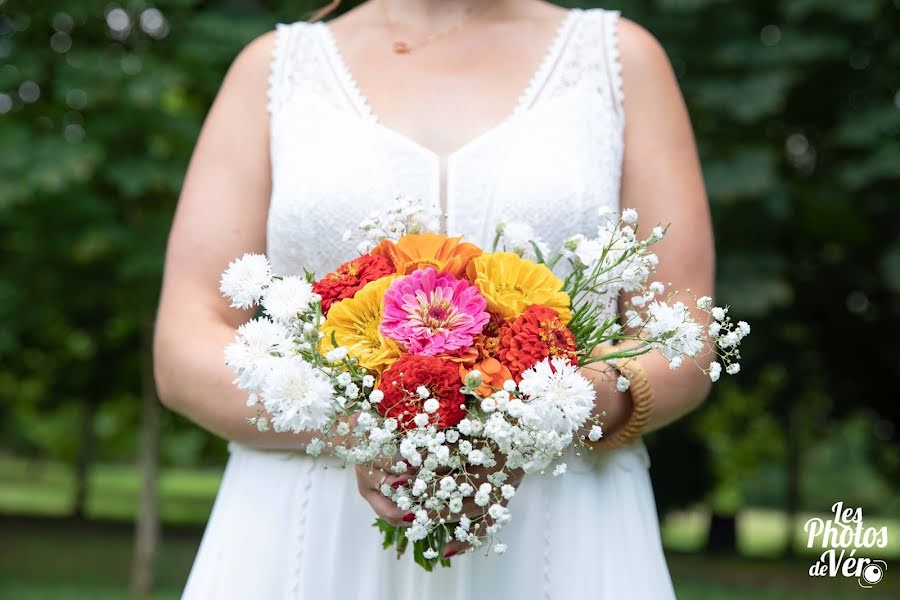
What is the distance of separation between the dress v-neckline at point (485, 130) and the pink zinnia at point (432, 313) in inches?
26.0

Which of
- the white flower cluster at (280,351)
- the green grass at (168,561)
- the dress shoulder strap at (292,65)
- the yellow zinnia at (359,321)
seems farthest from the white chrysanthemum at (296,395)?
the green grass at (168,561)

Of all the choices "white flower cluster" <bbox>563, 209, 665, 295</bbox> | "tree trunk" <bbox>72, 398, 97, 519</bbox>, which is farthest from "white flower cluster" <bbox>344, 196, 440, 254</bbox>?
"tree trunk" <bbox>72, 398, 97, 519</bbox>

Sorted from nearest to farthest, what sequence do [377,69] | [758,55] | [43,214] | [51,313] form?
[377,69]
[758,55]
[43,214]
[51,313]

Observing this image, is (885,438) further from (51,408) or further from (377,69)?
(377,69)

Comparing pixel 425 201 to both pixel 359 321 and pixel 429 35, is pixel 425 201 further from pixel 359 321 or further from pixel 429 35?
pixel 359 321

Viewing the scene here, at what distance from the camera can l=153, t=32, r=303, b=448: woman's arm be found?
2.16 m

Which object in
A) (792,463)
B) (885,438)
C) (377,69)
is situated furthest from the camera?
(792,463)

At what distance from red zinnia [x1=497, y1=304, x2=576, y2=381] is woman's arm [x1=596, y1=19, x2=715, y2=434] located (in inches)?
17.4

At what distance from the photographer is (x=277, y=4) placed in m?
9.47

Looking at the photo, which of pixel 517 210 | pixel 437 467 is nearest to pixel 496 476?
pixel 437 467

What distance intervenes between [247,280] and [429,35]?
40.9 inches

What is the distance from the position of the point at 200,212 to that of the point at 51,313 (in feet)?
27.0

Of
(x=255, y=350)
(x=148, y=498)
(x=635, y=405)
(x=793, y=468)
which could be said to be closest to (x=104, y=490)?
(x=148, y=498)

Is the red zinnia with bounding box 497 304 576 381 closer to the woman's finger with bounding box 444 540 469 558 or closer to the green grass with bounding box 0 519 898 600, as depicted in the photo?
the woman's finger with bounding box 444 540 469 558
